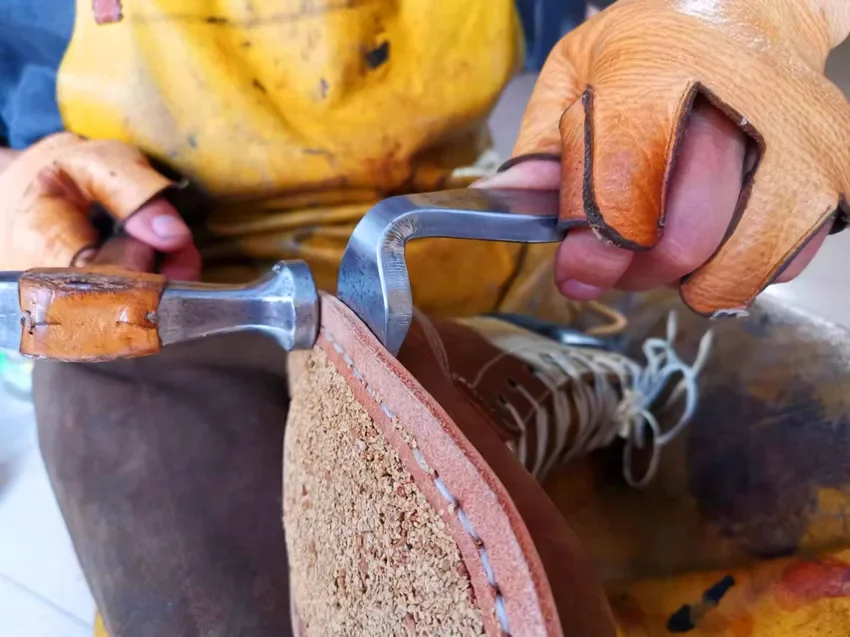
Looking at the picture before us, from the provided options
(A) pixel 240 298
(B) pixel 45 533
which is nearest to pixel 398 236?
(A) pixel 240 298

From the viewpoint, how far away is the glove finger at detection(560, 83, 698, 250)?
0.93 feet

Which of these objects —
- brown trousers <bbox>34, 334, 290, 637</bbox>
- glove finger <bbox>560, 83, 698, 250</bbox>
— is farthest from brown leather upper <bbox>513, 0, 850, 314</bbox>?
brown trousers <bbox>34, 334, 290, 637</bbox>

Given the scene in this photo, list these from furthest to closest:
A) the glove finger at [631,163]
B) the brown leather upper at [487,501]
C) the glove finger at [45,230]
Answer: the glove finger at [45,230], the glove finger at [631,163], the brown leather upper at [487,501]

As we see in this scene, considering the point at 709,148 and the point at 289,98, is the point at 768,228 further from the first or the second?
the point at 289,98

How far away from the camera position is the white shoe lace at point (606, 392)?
0.44 meters

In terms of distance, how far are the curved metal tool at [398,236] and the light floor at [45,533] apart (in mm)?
348

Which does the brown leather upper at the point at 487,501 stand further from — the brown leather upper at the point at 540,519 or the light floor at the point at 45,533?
the light floor at the point at 45,533

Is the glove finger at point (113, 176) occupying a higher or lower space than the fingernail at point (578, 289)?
higher

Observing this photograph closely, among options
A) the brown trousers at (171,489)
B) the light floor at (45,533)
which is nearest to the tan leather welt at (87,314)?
the brown trousers at (171,489)

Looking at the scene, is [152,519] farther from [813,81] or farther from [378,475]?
[813,81]

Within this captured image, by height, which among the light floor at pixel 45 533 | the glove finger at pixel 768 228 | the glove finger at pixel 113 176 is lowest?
the light floor at pixel 45 533

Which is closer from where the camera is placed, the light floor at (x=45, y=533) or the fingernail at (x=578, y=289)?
the fingernail at (x=578, y=289)

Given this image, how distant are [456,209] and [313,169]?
0.23 meters

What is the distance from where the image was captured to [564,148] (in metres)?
0.32
